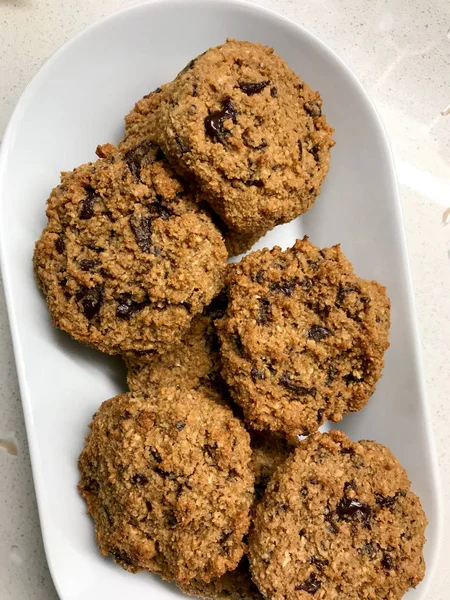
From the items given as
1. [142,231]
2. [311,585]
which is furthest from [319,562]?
[142,231]

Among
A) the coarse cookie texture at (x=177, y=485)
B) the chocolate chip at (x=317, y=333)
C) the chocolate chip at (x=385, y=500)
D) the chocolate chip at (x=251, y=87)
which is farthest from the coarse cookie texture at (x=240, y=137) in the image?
the chocolate chip at (x=385, y=500)

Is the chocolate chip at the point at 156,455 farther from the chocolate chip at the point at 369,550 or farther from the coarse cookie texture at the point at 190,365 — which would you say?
the chocolate chip at the point at 369,550

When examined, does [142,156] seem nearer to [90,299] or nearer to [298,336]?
[90,299]

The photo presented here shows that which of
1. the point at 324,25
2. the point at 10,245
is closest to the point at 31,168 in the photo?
the point at 10,245

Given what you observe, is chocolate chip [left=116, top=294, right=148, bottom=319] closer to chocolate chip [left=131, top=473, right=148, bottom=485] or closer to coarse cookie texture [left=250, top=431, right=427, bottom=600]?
chocolate chip [left=131, top=473, right=148, bottom=485]

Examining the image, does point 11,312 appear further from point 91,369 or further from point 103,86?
point 103,86
